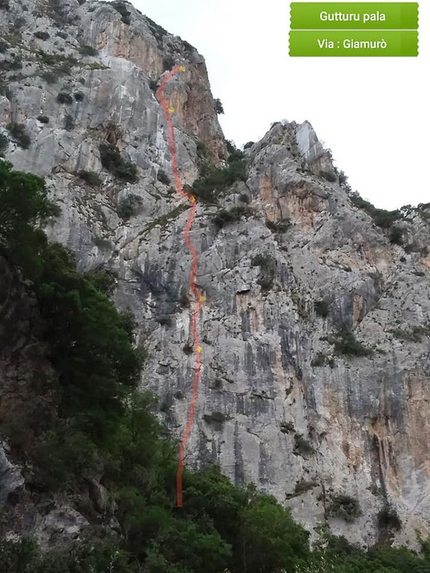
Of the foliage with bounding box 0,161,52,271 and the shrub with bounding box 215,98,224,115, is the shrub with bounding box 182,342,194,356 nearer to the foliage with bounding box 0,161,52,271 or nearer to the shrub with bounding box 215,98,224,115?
the foliage with bounding box 0,161,52,271

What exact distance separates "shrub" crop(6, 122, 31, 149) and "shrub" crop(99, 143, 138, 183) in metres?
4.65

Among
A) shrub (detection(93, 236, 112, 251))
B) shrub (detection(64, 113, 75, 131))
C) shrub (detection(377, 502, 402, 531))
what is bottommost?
shrub (detection(377, 502, 402, 531))

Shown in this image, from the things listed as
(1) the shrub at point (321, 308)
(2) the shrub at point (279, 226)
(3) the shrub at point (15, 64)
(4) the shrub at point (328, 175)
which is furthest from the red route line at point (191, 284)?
(3) the shrub at point (15, 64)

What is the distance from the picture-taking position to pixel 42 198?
18.1 m

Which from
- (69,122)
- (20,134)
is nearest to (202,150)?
(69,122)

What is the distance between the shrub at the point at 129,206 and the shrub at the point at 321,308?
1240 cm

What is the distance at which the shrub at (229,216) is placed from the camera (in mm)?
38875

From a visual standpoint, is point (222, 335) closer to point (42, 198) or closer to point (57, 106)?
point (42, 198)

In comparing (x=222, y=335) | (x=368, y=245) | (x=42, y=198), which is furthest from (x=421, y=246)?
(x=42, y=198)

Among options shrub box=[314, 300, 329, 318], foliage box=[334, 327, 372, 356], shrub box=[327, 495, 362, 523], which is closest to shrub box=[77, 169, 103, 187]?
shrub box=[314, 300, 329, 318]

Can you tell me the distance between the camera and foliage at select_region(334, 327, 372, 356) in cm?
3356

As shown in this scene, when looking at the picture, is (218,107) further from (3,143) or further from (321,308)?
(321,308)

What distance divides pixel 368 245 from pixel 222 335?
12017 mm

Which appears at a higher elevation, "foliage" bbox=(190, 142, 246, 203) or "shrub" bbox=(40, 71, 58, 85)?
"shrub" bbox=(40, 71, 58, 85)
